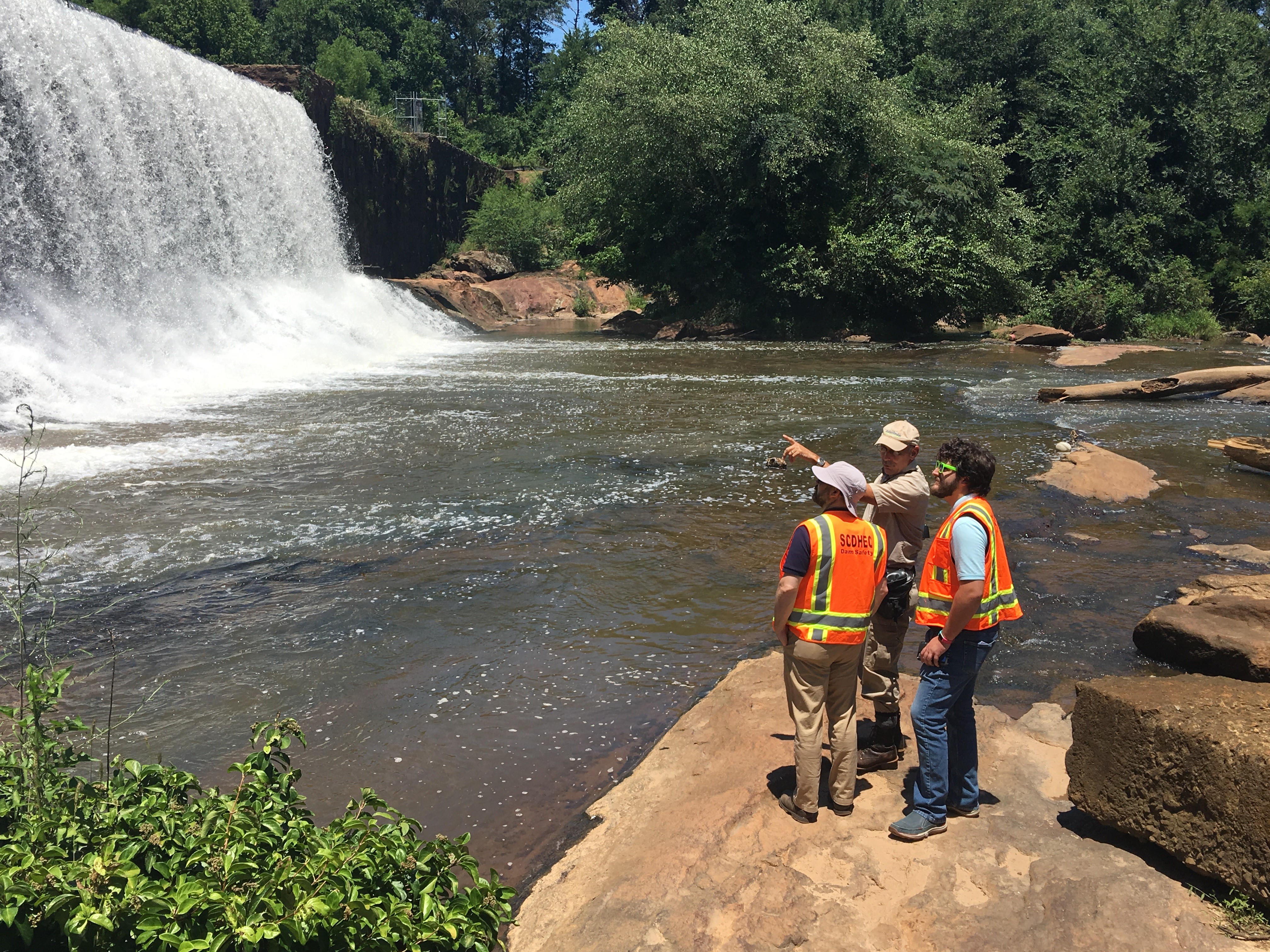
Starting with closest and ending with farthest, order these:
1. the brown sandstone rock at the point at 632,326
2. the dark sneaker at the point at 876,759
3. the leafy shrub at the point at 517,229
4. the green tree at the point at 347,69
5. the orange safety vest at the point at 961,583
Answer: the orange safety vest at the point at 961,583
the dark sneaker at the point at 876,759
the brown sandstone rock at the point at 632,326
the leafy shrub at the point at 517,229
the green tree at the point at 347,69

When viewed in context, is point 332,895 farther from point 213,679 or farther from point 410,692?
point 213,679

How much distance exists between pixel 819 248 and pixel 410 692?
90.8ft

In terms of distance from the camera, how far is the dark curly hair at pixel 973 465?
387 cm

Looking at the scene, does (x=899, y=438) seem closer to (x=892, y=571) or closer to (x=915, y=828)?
(x=892, y=571)

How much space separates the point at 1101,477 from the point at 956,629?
23.7 ft

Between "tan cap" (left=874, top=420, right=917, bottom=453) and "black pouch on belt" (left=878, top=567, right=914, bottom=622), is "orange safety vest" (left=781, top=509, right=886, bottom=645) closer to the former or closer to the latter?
"black pouch on belt" (left=878, top=567, right=914, bottom=622)

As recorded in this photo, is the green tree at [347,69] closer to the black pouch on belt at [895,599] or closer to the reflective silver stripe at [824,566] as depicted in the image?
the black pouch on belt at [895,599]

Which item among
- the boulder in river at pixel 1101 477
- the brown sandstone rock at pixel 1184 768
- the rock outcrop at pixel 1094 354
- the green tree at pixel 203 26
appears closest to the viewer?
the brown sandstone rock at pixel 1184 768

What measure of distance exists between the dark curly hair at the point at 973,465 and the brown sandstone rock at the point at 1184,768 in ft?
2.91

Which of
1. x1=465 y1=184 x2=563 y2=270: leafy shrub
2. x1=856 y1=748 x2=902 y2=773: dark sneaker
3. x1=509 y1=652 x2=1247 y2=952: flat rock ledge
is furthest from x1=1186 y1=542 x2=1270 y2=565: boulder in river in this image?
x1=465 y1=184 x2=563 y2=270: leafy shrub

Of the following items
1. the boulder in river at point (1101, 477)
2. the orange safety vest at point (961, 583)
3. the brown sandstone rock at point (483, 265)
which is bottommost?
the boulder in river at point (1101, 477)

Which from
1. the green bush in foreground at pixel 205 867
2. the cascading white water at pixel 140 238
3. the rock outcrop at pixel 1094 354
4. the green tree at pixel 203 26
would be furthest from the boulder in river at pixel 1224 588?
the green tree at pixel 203 26

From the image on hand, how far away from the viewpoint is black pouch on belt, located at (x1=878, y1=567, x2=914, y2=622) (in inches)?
174

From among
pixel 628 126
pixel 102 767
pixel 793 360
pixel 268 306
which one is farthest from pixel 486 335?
pixel 102 767
